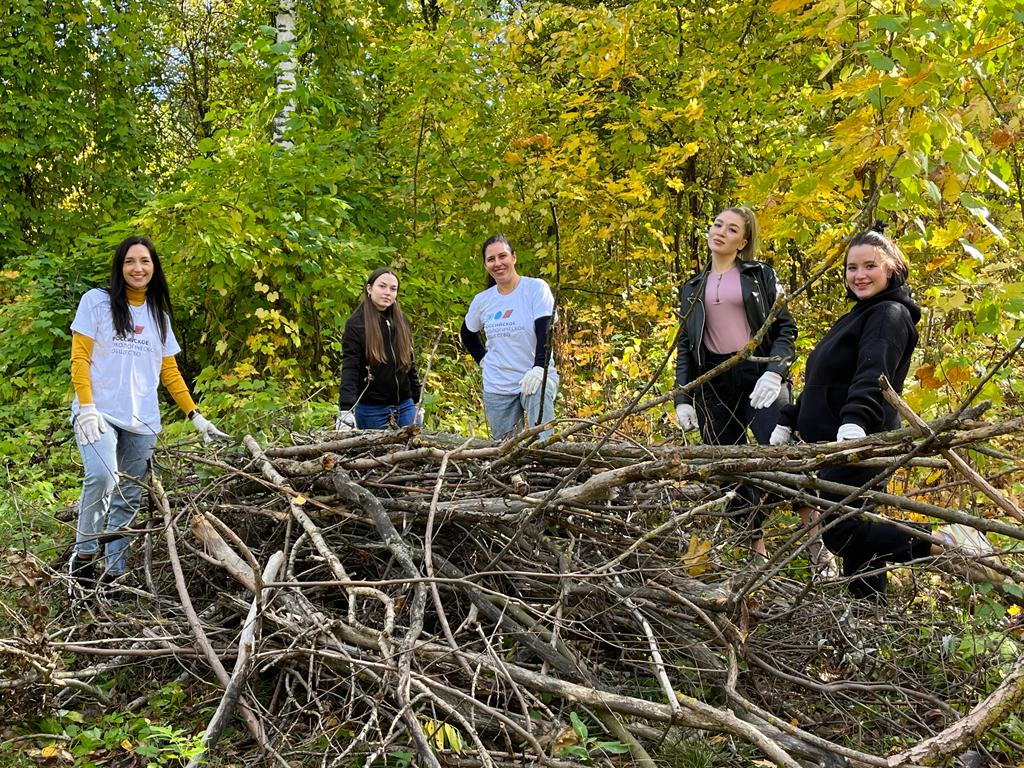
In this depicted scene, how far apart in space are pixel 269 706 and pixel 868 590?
2381 mm

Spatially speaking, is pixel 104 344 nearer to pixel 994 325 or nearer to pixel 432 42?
pixel 994 325

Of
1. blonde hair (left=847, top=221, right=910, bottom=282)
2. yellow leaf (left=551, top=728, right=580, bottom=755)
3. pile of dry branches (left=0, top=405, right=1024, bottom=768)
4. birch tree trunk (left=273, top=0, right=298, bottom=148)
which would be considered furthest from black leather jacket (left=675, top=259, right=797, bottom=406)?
birch tree trunk (left=273, top=0, right=298, bottom=148)

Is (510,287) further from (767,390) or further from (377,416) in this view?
(767,390)

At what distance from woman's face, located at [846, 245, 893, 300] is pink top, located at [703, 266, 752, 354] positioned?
0.82m

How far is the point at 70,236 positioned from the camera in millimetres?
10281

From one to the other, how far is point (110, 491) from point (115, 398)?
1.44ft

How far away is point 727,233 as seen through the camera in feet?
14.1

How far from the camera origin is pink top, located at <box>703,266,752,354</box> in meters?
4.27

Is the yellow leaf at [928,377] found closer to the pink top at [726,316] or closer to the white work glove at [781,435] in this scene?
the white work glove at [781,435]

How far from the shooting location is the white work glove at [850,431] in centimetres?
319

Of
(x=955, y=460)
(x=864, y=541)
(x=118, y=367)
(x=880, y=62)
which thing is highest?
(x=880, y=62)

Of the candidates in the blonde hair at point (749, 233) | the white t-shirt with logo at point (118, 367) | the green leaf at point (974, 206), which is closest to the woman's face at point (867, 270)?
the green leaf at point (974, 206)

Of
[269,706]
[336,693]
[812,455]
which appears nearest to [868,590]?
[812,455]

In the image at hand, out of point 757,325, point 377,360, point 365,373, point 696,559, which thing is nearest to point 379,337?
point 377,360
